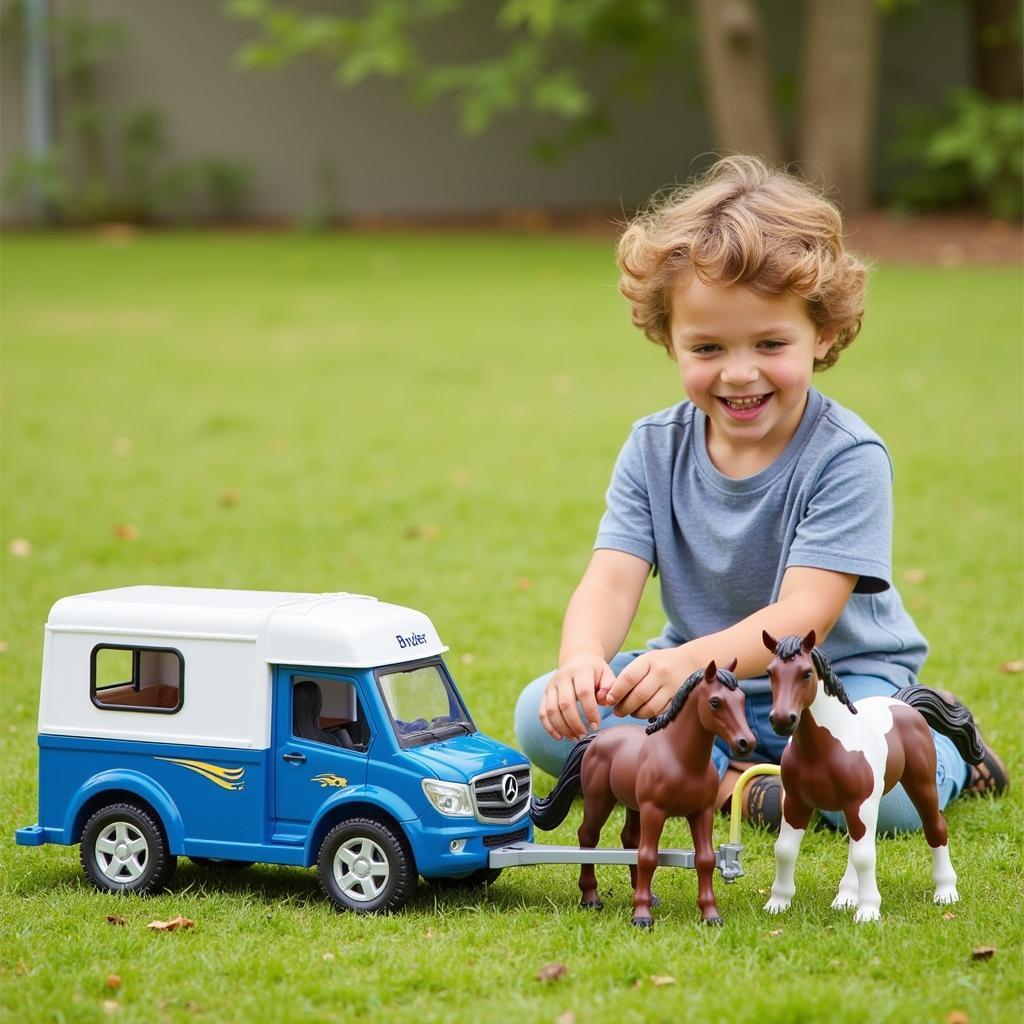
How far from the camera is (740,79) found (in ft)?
62.6

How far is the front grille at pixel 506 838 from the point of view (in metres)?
3.41

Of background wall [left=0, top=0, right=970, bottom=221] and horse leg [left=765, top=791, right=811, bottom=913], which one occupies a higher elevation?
background wall [left=0, top=0, right=970, bottom=221]

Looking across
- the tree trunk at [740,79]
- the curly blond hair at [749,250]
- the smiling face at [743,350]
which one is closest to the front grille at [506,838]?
the smiling face at [743,350]

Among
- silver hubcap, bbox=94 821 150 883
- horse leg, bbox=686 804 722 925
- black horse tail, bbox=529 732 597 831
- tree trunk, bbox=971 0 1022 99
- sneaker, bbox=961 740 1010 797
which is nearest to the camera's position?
horse leg, bbox=686 804 722 925

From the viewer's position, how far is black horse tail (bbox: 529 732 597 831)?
3.46 metres

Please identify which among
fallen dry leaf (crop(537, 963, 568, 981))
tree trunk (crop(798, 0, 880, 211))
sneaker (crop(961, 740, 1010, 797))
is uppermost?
tree trunk (crop(798, 0, 880, 211))

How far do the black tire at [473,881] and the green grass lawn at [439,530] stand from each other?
0.25 feet

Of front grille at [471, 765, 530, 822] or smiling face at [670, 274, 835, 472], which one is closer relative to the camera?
front grille at [471, 765, 530, 822]

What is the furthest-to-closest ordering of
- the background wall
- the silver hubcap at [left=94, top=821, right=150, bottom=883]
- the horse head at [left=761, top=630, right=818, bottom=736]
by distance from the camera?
the background wall → the silver hubcap at [left=94, top=821, right=150, bottom=883] → the horse head at [left=761, top=630, right=818, bottom=736]

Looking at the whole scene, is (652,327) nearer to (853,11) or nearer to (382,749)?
(382,749)

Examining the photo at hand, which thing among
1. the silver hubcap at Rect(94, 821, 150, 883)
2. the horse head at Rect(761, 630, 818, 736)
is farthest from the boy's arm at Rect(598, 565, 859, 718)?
the silver hubcap at Rect(94, 821, 150, 883)

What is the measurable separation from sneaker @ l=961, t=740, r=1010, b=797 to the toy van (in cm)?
147

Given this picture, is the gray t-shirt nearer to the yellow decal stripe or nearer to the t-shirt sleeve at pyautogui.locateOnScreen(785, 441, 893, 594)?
the t-shirt sleeve at pyautogui.locateOnScreen(785, 441, 893, 594)

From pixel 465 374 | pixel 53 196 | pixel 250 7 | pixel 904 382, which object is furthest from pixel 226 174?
pixel 904 382
